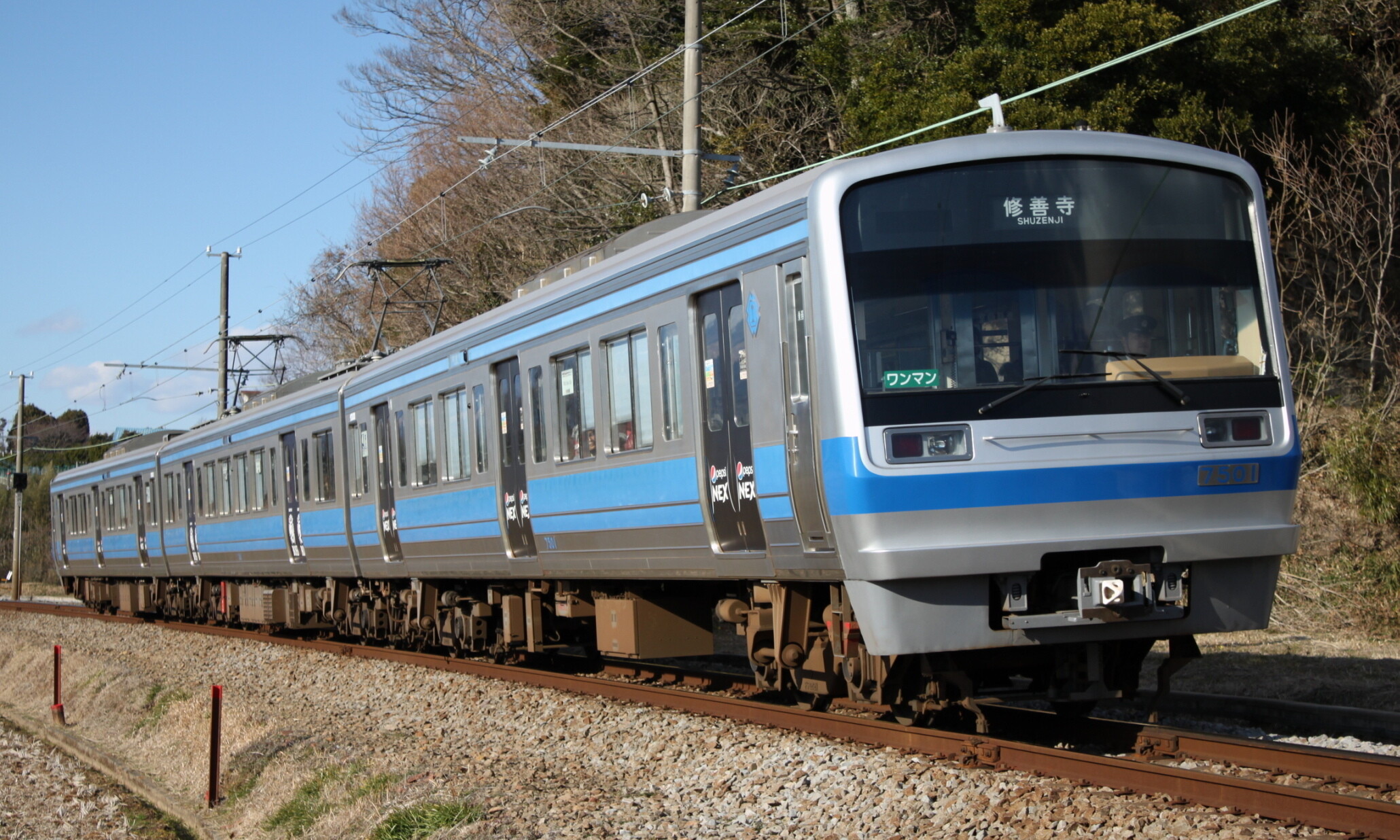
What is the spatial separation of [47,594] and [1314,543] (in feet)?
137

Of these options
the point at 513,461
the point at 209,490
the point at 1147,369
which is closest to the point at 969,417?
the point at 1147,369

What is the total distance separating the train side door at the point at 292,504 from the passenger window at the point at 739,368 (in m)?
10.2

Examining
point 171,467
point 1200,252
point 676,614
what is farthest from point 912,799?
point 171,467

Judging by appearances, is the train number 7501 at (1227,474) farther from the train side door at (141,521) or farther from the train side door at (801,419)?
the train side door at (141,521)

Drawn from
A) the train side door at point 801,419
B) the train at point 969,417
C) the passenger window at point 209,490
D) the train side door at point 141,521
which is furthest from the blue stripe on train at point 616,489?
the train side door at point 141,521

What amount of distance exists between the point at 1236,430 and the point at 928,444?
1.52 meters

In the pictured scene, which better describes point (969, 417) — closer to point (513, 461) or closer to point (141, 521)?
point (513, 461)

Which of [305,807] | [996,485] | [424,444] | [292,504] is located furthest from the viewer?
[292,504]

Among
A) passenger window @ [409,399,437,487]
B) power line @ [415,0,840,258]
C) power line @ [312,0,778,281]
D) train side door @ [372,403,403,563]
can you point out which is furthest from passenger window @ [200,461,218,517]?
passenger window @ [409,399,437,487]

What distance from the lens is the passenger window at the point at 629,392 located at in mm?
8883

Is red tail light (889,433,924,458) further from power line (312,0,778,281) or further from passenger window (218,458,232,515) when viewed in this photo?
passenger window (218,458,232,515)

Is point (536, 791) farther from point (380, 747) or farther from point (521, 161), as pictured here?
point (521, 161)

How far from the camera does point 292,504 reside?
17.2m

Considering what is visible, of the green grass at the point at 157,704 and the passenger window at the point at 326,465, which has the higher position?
the passenger window at the point at 326,465
